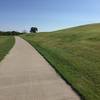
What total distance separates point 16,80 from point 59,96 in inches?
102

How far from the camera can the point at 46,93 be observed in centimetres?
701

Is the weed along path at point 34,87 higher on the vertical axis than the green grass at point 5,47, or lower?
higher

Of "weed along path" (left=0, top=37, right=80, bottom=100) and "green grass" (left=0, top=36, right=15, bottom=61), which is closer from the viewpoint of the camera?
"weed along path" (left=0, top=37, right=80, bottom=100)

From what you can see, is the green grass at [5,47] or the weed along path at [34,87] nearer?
the weed along path at [34,87]

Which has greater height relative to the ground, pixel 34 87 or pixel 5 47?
pixel 34 87

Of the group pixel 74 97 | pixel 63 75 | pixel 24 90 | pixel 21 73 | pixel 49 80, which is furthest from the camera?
pixel 21 73

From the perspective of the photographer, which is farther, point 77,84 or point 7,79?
point 7,79

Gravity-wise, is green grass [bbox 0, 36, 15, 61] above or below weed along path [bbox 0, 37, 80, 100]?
below

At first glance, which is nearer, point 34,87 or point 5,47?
point 34,87

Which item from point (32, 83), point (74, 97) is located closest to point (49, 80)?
point (32, 83)

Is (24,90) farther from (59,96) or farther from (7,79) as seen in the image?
(7,79)

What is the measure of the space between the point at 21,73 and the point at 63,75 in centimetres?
186

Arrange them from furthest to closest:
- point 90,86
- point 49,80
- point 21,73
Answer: point 21,73, point 49,80, point 90,86

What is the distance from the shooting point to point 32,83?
8.29 meters
